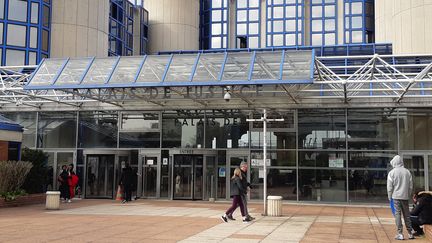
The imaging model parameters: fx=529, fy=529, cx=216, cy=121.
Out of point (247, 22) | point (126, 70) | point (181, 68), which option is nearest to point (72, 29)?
point (126, 70)

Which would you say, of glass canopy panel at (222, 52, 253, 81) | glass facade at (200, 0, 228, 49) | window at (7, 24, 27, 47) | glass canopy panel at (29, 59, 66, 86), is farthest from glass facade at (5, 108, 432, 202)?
glass facade at (200, 0, 228, 49)

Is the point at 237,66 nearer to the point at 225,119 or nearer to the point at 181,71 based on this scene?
the point at 181,71

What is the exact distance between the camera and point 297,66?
17.8 m

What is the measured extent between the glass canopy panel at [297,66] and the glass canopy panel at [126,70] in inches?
215

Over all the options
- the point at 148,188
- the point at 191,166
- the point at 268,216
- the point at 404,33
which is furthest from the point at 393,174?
the point at 404,33

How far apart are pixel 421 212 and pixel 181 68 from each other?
10075 mm

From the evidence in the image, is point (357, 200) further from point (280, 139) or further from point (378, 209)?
point (280, 139)

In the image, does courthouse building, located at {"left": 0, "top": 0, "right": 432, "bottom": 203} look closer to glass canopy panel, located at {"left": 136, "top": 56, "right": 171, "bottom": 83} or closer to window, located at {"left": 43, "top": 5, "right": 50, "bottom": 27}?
glass canopy panel, located at {"left": 136, "top": 56, "right": 171, "bottom": 83}

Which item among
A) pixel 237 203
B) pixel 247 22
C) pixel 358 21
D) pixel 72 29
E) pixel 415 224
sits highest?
pixel 247 22

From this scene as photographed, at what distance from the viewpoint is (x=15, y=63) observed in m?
35.7

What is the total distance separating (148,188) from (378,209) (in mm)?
10210

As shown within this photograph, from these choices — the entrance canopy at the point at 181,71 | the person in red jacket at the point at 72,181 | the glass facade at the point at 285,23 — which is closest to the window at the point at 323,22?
the glass facade at the point at 285,23

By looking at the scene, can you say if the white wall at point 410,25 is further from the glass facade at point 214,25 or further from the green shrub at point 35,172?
the glass facade at point 214,25

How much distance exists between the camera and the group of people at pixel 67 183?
22016 mm
